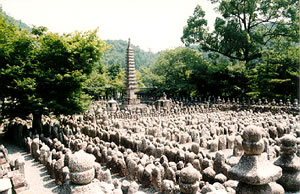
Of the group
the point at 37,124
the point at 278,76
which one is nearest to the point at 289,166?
the point at 37,124

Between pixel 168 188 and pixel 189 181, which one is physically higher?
pixel 189 181

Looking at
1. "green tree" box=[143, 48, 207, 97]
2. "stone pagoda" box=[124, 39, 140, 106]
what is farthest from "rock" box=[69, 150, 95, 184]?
"green tree" box=[143, 48, 207, 97]

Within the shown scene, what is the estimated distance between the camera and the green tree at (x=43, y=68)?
30.8 feet

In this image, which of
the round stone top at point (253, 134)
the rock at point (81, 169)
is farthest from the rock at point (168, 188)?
the round stone top at point (253, 134)

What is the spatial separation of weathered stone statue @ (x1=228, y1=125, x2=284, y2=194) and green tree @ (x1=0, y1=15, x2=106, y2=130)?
865 cm

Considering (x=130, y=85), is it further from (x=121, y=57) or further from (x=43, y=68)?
(x=121, y=57)

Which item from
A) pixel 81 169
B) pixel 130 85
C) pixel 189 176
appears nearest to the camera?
pixel 81 169

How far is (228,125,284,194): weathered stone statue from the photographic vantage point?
2.45 metres

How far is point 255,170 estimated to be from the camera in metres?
2.48

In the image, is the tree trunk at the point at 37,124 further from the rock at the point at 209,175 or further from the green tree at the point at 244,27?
the green tree at the point at 244,27

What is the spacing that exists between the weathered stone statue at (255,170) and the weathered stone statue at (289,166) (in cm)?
30

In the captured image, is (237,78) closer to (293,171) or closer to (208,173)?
(208,173)

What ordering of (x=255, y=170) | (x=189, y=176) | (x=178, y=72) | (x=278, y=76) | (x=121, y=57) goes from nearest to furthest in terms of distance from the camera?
(x=255, y=170)
(x=189, y=176)
(x=278, y=76)
(x=178, y=72)
(x=121, y=57)

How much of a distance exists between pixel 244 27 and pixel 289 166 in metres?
24.3
